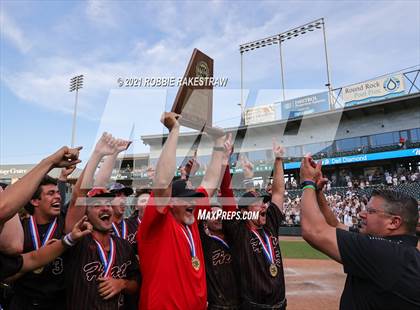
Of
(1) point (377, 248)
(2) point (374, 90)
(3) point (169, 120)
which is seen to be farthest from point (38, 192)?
(2) point (374, 90)

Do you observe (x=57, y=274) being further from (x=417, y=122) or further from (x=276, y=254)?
(x=417, y=122)

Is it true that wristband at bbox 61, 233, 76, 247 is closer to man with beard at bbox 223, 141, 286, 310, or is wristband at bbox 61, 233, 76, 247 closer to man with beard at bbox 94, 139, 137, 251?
man with beard at bbox 94, 139, 137, 251

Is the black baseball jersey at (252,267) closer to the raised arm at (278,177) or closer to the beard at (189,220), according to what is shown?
the raised arm at (278,177)

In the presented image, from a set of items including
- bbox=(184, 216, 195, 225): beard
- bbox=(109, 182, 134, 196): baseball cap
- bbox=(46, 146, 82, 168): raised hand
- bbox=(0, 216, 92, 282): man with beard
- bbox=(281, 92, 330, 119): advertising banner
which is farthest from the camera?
bbox=(281, 92, 330, 119): advertising banner

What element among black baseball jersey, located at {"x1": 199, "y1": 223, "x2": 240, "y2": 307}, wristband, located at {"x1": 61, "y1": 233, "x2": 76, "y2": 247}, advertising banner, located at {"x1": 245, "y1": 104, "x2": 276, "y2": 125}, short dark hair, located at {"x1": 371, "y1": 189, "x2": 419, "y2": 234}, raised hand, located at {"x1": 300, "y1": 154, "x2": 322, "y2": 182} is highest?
advertising banner, located at {"x1": 245, "y1": 104, "x2": 276, "y2": 125}

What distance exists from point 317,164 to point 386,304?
114cm

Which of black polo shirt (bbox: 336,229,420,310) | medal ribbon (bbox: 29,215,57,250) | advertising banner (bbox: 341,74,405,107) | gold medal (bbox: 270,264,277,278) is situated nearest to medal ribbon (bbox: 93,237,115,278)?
medal ribbon (bbox: 29,215,57,250)

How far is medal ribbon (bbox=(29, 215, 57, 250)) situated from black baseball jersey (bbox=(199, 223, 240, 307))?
5.31 feet

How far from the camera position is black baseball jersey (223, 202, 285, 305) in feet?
12.0

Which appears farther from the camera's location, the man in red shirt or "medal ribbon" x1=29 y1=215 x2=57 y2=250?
"medal ribbon" x1=29 y1=215 x2=57 y2=250

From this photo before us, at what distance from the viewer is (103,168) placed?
373 cm

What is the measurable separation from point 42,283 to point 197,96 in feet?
7.59

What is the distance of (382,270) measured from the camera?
2.36 m

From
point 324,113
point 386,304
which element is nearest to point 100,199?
point 386,304
